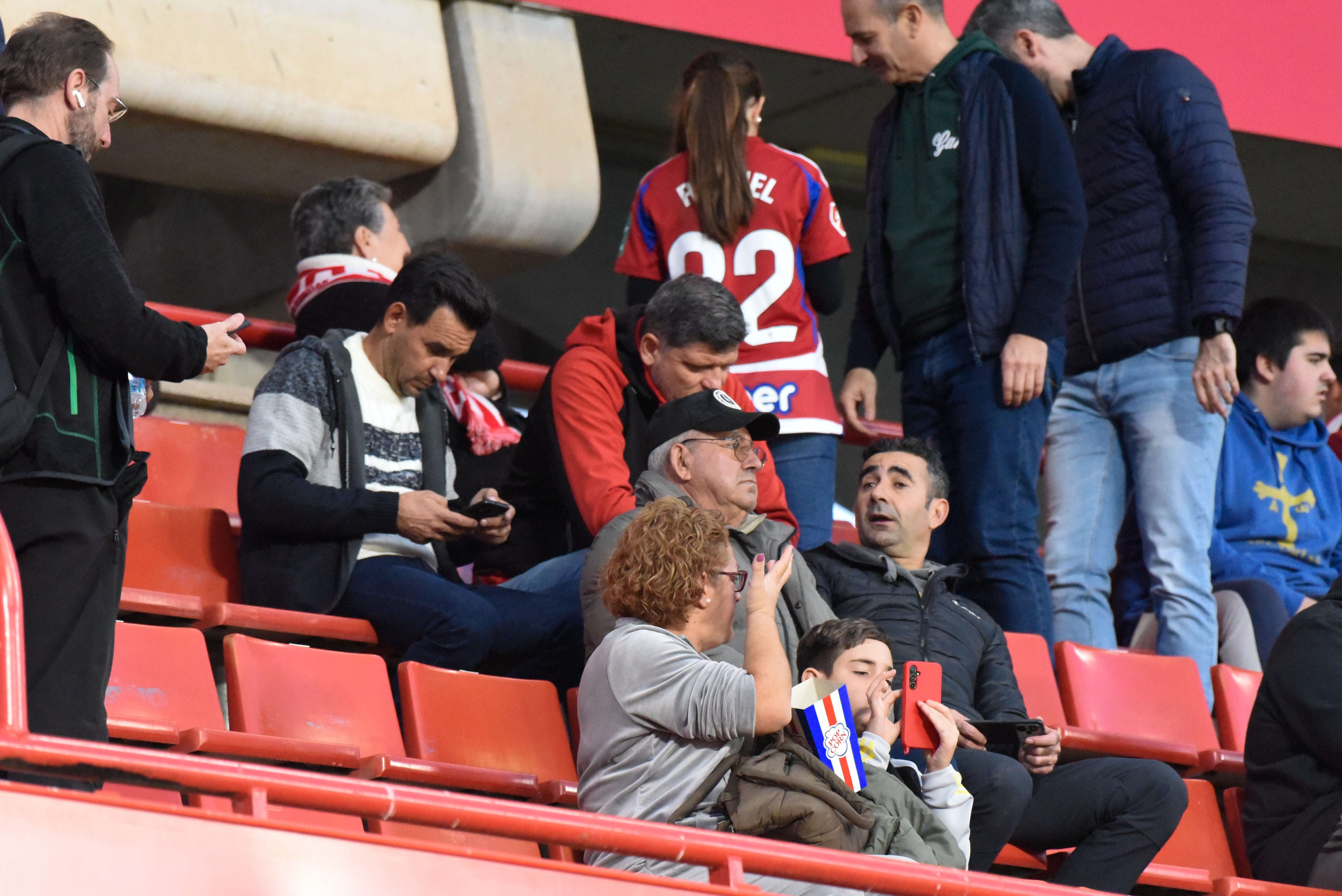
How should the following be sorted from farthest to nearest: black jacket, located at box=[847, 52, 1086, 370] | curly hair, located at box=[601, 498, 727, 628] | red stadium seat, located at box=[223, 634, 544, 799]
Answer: black jacket, located at box=[847, 52, 1086, 370]
red stadium seat, located at box=[223, 634, 544, 799]
curly hair, located at box=[601, 498, 727, 628]

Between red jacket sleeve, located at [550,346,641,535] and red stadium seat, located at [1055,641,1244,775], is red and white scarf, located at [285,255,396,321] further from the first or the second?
red stadium seat, located at [1055,641,1244,775]

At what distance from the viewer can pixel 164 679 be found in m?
→ 2.99

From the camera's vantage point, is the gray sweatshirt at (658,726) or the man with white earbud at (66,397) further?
the gray sweatshirt at (658,726)

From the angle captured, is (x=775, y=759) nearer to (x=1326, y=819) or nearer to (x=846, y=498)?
(x=1326, y=819)

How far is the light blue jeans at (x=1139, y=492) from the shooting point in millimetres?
4043

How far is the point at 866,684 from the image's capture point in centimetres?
301

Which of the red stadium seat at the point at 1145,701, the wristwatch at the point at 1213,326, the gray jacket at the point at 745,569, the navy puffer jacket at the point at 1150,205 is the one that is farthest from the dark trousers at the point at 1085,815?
the navy puffer jacket at the point at 1150,205

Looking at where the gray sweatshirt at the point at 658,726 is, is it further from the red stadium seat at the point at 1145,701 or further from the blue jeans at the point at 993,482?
the red stadium seat at the point at 1145,701

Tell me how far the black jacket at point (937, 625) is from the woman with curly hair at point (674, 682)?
28.3 inches

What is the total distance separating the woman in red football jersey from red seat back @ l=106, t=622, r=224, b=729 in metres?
1.33

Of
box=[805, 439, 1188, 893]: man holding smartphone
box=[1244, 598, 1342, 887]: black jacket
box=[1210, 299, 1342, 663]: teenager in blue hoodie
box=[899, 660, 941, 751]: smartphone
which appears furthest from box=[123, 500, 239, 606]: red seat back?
box=[1210, 299, 1342, 663]: teenager in blue hoodie

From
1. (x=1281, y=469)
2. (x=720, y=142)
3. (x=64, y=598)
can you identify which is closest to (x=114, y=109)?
(x=64, y=598)

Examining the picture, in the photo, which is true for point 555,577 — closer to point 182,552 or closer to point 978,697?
point 182,552

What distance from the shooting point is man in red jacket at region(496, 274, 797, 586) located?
11.7 feet
